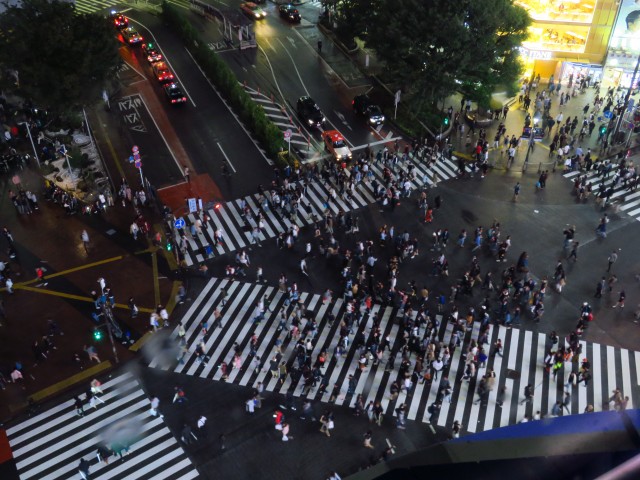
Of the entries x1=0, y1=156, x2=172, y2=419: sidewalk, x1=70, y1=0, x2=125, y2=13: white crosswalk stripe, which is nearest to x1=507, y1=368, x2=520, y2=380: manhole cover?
x1=0, y1=156, x2=172, y2=419: sidewalk

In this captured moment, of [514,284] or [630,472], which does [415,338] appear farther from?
[630,472]

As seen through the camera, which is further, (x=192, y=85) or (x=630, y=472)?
(x=192, y=85)

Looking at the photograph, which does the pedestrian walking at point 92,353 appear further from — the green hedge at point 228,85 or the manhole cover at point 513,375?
the manhole cover at point 513,375

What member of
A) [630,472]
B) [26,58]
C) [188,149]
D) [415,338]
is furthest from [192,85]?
[630,472]

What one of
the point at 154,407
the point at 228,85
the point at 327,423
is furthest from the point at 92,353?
the point at 228,85

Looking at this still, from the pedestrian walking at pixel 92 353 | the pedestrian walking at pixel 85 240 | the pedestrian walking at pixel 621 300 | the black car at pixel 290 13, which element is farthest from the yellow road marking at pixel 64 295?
the black car at pixel 290 13
